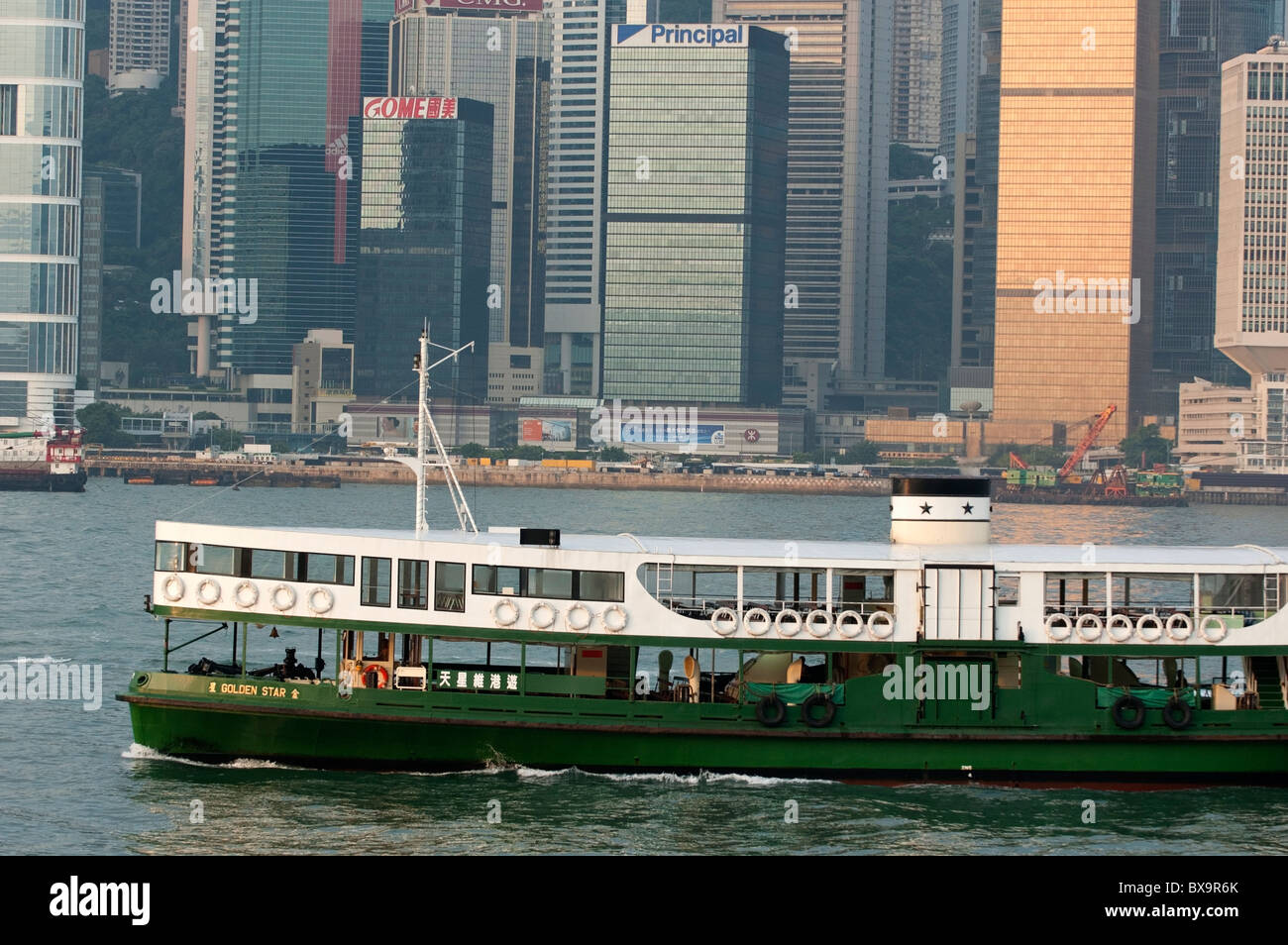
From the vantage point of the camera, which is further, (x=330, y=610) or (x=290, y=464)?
(x=290, y=464)

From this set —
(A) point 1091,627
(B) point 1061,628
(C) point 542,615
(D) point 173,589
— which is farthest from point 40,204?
(A) point 1091,627

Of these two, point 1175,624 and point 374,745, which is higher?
point 1175,624

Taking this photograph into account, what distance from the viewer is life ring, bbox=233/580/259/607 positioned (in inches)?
1085

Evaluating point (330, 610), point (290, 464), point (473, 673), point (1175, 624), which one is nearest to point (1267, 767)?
point (1175, 624)

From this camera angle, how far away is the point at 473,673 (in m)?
27.5

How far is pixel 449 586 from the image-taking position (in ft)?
89.9

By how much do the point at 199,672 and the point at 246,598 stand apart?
1593 mm

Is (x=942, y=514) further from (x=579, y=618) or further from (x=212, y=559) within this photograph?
(x=212, y=559)

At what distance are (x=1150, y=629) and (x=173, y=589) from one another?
558 inches

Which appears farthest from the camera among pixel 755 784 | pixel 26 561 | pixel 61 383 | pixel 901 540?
pixel 61 383

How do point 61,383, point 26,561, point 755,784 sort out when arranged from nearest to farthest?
1. point 755,784
2. point 26,561
3. point 61,383

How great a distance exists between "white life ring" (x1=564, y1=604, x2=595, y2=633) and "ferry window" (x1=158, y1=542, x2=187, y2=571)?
18.8ft

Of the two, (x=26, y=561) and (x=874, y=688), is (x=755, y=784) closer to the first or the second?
(x=874, y=688)

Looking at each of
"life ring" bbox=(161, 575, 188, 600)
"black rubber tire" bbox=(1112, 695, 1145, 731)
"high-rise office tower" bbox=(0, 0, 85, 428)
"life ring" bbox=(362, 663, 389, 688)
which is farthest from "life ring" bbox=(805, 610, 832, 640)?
"high-rise office tower" bbox=(0, 0, 85, 428)
